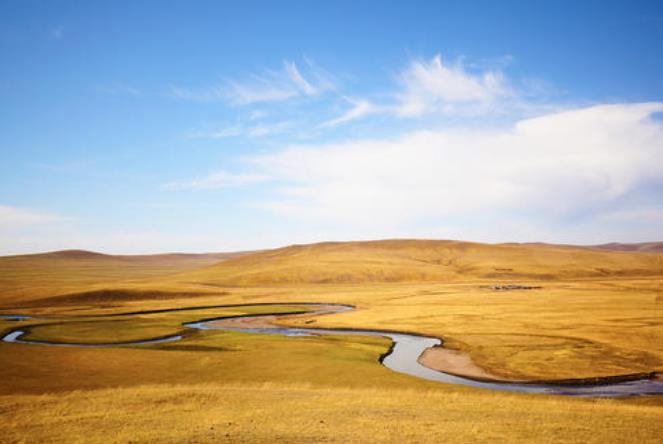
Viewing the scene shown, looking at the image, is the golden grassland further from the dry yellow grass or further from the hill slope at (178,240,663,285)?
the hill slope at (178,240,663,285)

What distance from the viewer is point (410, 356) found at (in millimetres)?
47531

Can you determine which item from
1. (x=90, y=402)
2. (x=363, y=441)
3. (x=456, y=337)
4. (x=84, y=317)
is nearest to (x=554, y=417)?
(x=363, y=441)

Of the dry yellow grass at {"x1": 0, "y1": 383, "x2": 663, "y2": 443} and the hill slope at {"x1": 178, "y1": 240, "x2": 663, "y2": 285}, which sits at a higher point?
the hill slope at {"x1": 178, "y1": 240, "x2": 663, "y2": 285}

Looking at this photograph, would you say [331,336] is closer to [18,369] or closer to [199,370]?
[199,370]

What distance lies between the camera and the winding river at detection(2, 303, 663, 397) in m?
32.8

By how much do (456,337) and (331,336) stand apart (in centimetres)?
1478

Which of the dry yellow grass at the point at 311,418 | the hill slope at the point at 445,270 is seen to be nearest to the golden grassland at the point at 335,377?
the dry yellow grass at the point at 311,418

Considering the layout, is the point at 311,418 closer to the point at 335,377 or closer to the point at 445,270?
the point at 335,377

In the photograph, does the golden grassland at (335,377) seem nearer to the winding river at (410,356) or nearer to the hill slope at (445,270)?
the winding river at (410,356)

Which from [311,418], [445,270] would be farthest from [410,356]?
[445,270]

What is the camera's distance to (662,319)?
59.0 m

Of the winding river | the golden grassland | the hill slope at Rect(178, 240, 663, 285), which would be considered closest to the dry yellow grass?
the golden grassland

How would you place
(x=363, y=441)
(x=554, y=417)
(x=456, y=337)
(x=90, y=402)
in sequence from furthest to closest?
(x=456, y=337) < (x=90, y=402) < (x=554, y=417) < (x=363, y=441)

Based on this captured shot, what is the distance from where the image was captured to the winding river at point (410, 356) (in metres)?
32.8
